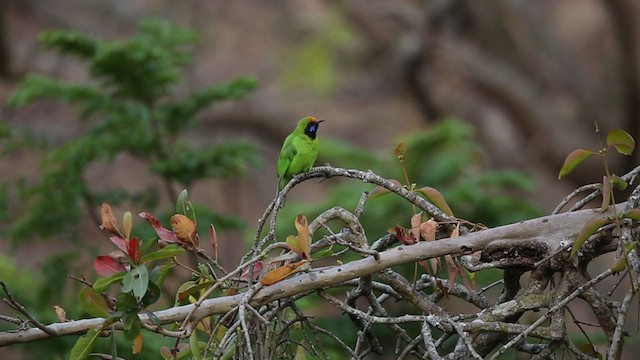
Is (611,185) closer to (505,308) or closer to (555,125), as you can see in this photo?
(505,308)

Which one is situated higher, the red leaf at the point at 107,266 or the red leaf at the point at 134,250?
the red leaf at the point at 134,250

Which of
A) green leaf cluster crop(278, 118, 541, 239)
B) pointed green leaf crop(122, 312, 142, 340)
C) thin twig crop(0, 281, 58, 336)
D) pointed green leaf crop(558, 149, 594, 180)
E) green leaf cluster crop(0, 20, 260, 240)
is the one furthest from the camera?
green leaf cluster crop(278, 118, 541, 239)

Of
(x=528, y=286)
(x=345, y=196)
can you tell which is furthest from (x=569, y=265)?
(x=345, y=196)

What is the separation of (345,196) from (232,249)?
428 centimetres

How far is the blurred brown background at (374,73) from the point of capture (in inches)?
396

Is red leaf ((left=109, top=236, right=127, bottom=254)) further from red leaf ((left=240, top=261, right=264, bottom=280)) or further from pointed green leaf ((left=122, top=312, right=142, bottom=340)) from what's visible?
red leaf ((left=240, top=261, right=264, bottom=280))

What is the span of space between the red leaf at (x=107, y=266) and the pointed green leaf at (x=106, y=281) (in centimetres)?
3

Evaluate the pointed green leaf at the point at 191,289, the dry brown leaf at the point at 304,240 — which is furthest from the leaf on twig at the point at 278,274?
the pointed green leaf at the point at 191,289

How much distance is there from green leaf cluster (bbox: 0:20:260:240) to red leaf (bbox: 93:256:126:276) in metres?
3.13

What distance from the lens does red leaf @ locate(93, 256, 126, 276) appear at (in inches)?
85.8

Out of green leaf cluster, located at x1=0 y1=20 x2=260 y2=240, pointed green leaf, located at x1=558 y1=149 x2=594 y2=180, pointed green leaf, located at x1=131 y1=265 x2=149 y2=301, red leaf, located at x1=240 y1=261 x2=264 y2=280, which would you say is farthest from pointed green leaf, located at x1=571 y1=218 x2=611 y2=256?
green leaf cluster, located at x1=0 y1=20 x2=260 y2=240

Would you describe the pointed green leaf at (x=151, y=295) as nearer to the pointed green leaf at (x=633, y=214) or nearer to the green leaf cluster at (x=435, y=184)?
the pointed green leaf at (x=633, y=214)

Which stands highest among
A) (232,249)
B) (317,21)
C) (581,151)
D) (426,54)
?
(317,21)

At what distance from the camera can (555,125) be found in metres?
9.87
